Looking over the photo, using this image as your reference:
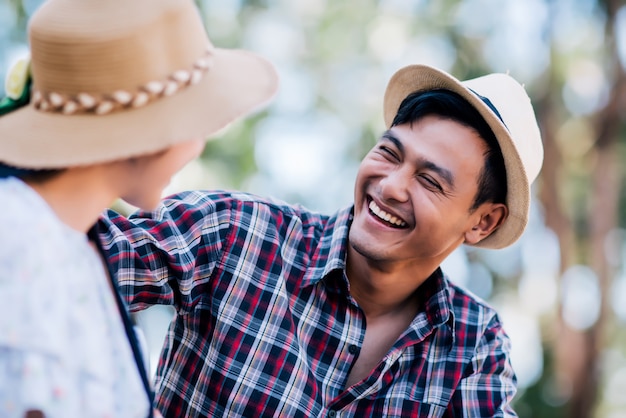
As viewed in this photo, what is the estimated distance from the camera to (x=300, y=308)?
238 centimetres

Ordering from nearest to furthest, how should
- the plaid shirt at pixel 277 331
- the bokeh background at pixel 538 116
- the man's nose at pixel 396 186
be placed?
the plaid shirt at pixel 277 331, the man's nose at pixel 396 186, the bokeh background at pixel 538 116

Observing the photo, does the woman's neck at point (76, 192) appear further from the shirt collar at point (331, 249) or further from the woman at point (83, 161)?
the shirt collar at point (331, 249)

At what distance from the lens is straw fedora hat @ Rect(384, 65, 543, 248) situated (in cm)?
243

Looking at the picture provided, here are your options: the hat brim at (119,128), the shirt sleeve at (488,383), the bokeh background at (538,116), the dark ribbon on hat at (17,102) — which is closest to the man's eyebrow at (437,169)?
the shirt sleeve at (488,383)

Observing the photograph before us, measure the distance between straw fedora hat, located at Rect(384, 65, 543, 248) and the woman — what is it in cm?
116

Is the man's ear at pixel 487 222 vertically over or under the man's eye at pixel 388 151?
under

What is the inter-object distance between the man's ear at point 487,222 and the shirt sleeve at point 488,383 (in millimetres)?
318

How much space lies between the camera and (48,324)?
1235 millimetres

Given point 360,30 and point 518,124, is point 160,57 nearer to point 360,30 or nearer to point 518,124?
point 518,124

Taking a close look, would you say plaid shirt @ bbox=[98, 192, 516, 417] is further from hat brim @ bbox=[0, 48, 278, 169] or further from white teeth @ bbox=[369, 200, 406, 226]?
hat brim @ bbox=[0, 48, 278, 169]

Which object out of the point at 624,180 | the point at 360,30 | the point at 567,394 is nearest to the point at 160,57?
the point at 567,394

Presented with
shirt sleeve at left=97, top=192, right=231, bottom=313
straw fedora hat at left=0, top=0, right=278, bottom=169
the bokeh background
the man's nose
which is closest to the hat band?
straw fedora hat at left=0, top=0, right=278, bottom=169

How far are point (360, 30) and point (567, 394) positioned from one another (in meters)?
5.45

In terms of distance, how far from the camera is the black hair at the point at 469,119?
8.09 feet
